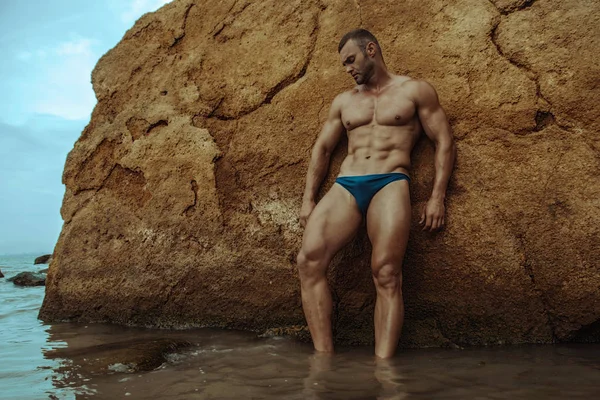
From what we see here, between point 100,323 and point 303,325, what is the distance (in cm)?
180

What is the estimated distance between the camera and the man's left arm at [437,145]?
3502 millimetres

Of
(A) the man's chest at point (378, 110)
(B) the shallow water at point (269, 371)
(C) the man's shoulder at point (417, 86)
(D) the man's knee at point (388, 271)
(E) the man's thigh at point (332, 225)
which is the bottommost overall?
(B) the shallow water at point (269, 371)

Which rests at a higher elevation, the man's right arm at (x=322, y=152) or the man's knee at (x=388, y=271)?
the man's right arm at (x=322, y=152)

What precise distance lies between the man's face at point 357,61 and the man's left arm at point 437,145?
356 mm

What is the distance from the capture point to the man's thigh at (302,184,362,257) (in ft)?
11.4

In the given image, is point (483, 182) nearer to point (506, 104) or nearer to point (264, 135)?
point (506, 104)

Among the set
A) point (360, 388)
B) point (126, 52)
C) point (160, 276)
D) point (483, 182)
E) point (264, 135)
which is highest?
point (126, 52)

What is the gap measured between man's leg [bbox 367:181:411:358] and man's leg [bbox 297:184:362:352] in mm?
214

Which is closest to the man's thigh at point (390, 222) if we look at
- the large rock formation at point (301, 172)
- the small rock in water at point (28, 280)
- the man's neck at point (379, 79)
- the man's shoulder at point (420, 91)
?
the large rock formation at point (301, 172)

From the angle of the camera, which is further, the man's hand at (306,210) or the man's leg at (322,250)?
the man's hand at (306,210)

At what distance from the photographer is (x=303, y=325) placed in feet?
12.7

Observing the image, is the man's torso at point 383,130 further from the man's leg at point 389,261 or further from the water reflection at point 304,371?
the water reflection at point 304,371

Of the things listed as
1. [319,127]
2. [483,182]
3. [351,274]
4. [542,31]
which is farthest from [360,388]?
[542,31]

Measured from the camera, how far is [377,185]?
137 inches
